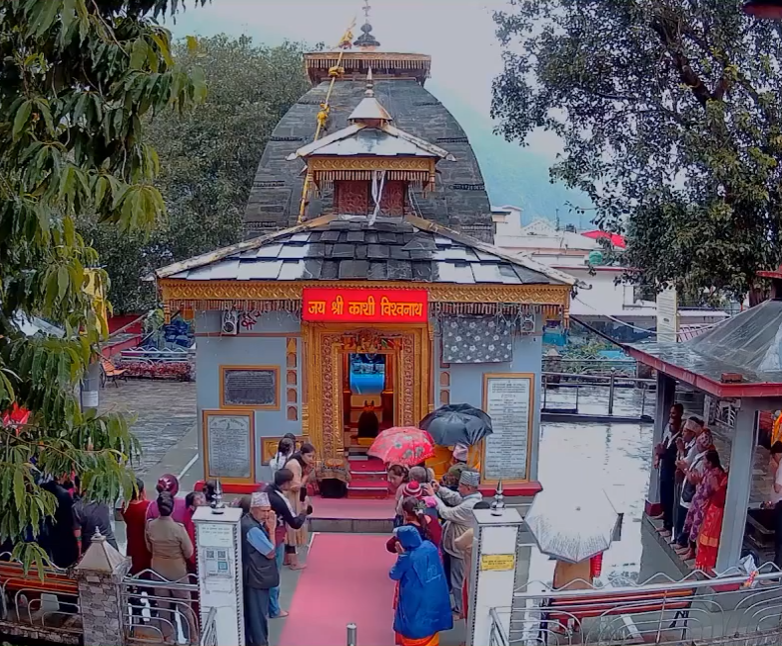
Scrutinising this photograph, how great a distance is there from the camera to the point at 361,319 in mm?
11062

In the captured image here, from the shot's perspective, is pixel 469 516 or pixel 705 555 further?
pixel 705 555

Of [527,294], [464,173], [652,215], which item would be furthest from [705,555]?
[464,173]

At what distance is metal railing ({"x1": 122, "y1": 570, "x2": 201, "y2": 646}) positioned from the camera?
689 centimetres

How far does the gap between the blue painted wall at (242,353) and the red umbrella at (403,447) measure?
8.19ft

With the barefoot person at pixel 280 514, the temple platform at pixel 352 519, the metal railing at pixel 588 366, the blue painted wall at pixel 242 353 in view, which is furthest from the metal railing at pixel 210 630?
the metal railing at pixel 588 366

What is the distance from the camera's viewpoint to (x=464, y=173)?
612 inches

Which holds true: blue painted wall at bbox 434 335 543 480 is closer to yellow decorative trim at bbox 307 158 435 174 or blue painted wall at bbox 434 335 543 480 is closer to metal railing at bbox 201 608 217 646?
yellow decorative trim at bbox 307 158 435 174

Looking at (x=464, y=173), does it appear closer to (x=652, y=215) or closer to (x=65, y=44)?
(x=652, y=215)

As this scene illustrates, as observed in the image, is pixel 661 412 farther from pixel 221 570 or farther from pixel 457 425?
pixel 221 570

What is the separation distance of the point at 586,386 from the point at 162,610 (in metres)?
17.0

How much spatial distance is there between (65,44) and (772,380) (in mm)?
7287

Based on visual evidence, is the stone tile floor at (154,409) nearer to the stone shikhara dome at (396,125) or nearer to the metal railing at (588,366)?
the stone shikhara dome at (396,125)

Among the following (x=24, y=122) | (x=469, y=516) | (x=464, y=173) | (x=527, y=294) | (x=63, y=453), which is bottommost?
(x=469, y=516)

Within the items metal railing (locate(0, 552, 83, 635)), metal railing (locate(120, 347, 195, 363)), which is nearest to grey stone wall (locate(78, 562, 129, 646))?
metal railing (locate(0, 552, 83, 635))
